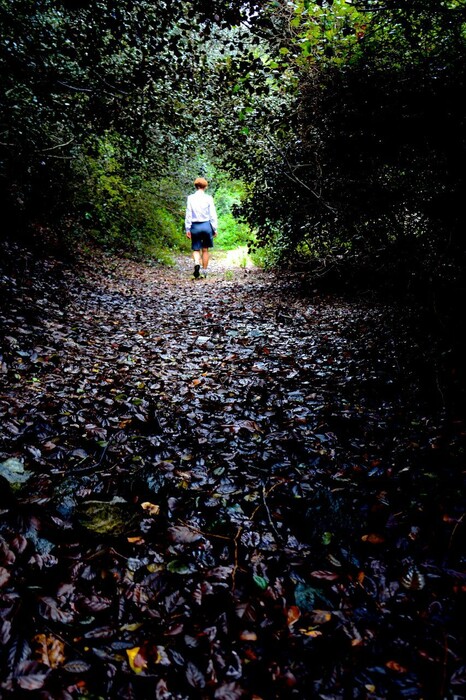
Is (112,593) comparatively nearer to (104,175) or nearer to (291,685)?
(291,685)

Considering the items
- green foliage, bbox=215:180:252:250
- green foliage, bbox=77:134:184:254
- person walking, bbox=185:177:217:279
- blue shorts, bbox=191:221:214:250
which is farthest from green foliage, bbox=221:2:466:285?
green foliage, bbox=215:180:252:250

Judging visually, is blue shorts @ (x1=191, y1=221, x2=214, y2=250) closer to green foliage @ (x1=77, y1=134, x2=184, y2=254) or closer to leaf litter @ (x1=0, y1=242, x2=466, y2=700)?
green foliage @ (x1=77, y1=134, x2=184, y2=254)

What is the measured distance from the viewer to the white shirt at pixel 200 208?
9031 millimetres

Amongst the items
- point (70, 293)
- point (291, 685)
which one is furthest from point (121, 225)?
point (291, 685)

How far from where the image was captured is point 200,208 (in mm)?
9117

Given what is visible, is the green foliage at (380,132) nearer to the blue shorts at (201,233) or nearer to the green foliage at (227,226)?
the blue shorts at (201,233)

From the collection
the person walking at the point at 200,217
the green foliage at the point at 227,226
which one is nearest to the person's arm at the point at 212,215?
the person walking at the point at 200,217

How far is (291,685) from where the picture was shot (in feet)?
4.41

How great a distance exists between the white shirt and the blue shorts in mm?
102

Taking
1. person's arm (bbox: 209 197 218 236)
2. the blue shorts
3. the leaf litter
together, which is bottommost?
the leaf litter

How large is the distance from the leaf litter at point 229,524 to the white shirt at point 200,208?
19.7 feet

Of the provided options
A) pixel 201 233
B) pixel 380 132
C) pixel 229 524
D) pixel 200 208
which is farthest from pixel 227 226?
pixel 229 524

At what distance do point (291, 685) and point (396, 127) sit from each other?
195 inches

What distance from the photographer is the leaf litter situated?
1389 millimetres
